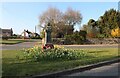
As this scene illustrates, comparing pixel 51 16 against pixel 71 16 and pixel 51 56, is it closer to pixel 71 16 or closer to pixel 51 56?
pixel 71 16

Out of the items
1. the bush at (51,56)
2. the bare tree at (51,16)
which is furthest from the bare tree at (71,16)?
the bush at (51,56)

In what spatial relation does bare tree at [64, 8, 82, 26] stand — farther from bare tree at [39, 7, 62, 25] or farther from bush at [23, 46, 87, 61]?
bush at [23, 46, 87, 61]

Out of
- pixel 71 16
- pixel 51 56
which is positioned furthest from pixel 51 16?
pixel 51 56

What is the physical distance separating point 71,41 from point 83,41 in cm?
272

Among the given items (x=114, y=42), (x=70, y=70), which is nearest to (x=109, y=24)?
(x=114, y=42)

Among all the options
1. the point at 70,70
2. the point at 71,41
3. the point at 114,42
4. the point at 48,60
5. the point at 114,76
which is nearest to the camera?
the point at 114,76

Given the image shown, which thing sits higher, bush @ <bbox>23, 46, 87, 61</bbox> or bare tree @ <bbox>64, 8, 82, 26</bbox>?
bare tree @ <bbox>64, 8, 82, 26</bbox>

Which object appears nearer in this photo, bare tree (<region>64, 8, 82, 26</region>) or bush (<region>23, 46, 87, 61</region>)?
bush (<region>23, 46, 87, 61</region>)

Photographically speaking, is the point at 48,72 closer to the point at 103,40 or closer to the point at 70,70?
the point at 70,70

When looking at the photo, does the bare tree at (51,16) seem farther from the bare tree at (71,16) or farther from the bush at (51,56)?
the bush at (51,56)

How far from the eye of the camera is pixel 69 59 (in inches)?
667

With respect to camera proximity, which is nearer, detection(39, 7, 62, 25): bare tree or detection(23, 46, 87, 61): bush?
detection(23, 46, 87, 61): bush

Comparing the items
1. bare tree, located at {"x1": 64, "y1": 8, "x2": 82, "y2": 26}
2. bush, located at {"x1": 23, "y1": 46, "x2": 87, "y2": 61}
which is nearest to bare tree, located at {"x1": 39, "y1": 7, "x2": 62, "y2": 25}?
bare tree, located at {"x1": 64, "y1": 8, "x2": 82, "y2": 26}

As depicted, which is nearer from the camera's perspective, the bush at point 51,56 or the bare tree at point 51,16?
the bush at point 51,56
